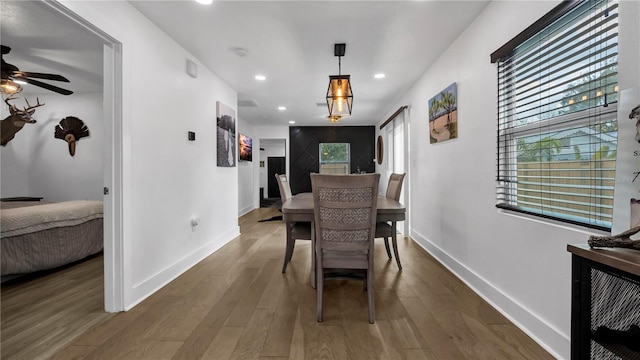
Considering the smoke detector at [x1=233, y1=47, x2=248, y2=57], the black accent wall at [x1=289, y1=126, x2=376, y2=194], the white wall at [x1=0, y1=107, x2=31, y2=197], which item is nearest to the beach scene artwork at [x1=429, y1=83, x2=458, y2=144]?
the smoke detector at [x1=233, y1=47, x2=248, y2=57]

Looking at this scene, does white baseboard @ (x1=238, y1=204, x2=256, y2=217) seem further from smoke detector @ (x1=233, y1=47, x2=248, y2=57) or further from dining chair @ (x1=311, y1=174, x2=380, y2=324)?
dining chair @ (x1=311, y1=174, x2=380, y2=324)

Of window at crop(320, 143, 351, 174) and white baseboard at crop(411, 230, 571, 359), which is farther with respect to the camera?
window at crop(320, 143, 351, 174)

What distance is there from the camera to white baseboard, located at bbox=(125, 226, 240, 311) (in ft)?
6.81

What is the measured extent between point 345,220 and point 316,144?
5730mm

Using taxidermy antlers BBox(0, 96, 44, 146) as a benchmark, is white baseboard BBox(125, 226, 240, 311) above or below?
below

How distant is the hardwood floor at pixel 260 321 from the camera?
1.49m

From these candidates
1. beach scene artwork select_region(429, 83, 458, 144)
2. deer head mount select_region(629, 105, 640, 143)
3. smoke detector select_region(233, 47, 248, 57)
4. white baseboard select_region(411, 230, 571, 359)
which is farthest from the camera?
smoke detector select_region(233, 47, 248, 57)

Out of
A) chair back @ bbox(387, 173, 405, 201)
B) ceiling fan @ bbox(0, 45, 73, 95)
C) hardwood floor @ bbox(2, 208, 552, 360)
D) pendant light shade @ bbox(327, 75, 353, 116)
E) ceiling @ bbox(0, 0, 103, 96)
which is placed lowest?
hardwood floor @ bbox(2, 208, 552, 360)

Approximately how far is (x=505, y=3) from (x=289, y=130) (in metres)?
5.92

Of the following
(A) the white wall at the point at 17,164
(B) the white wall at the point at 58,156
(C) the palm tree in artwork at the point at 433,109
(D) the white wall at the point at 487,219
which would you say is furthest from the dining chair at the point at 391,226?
(A) the white wall at the point at 17,164

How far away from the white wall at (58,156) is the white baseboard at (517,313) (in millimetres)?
5271

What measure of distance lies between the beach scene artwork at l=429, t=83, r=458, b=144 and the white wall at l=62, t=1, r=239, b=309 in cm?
285

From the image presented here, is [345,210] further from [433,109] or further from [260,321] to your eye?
[433,109]

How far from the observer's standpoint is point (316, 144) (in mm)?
7348
